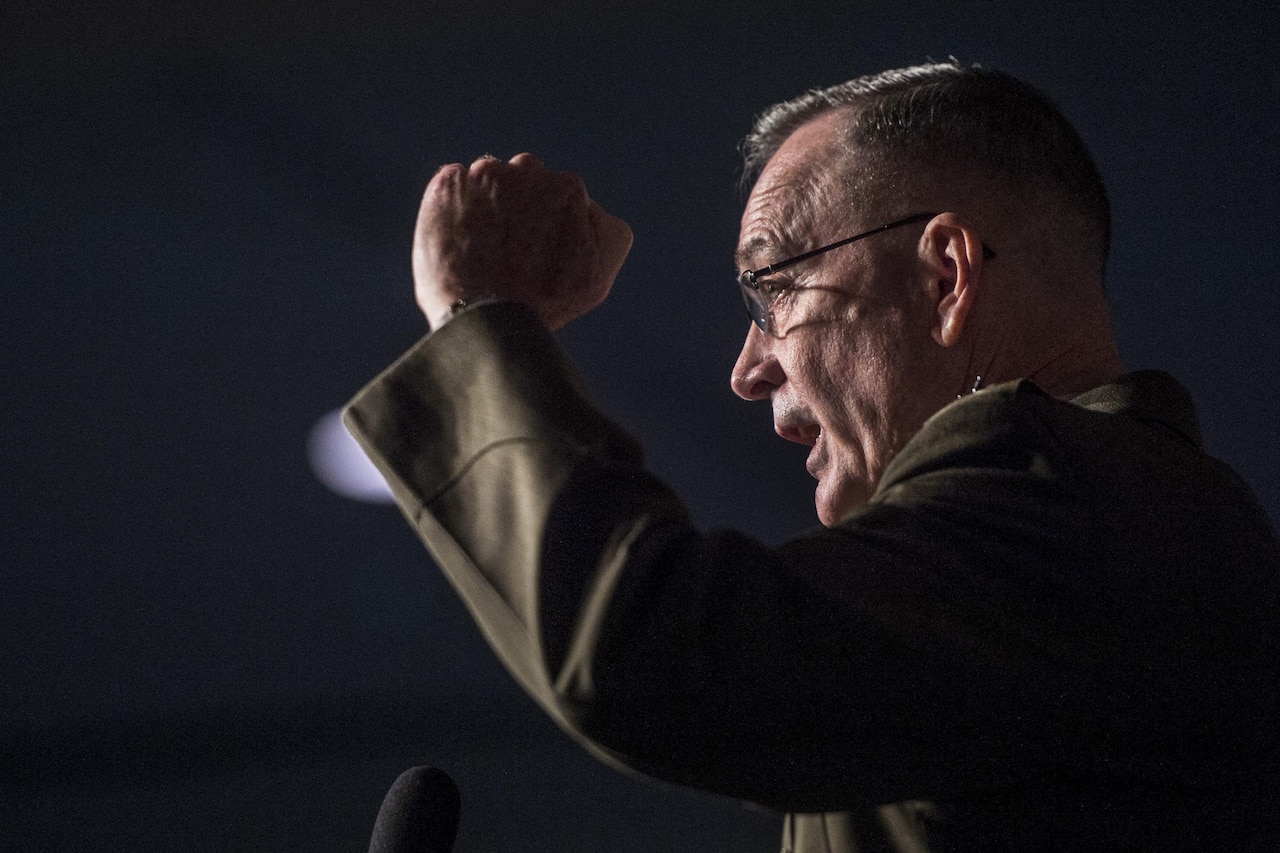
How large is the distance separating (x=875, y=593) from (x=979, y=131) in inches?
24.1

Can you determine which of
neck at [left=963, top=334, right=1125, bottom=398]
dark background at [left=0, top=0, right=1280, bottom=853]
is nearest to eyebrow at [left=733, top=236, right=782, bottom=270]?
neck at [left=963, top=334, right=1125, bottom=398]

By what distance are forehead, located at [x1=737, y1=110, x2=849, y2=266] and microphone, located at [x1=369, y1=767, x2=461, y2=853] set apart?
0.61m

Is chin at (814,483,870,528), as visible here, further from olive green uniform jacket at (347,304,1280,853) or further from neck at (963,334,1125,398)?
olive green uniform jacket at (347,304,1280,853)

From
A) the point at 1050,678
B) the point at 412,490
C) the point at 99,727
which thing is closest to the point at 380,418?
the point at 412,490

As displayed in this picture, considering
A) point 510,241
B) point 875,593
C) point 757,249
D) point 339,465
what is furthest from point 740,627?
point 339,465

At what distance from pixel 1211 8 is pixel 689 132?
98 centimetres

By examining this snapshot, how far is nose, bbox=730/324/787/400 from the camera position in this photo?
1.14 metres

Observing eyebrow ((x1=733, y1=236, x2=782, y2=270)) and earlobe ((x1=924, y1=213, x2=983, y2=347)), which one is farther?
eyebrow ((x1=733, y1=236, x2=782, y2=270))

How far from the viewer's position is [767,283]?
1124mm

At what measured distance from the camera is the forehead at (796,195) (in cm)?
111

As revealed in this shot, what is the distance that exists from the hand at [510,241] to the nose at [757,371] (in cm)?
29

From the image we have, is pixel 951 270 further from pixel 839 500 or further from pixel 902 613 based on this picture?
pixel 902 613

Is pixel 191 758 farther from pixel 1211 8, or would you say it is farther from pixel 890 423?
pixel 1211 8

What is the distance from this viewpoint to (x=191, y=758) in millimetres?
2754
